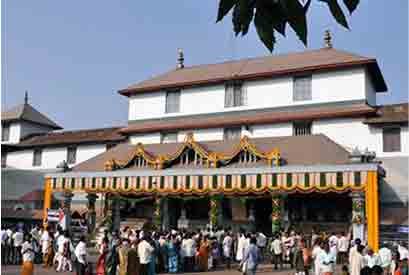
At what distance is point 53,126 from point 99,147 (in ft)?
26.3

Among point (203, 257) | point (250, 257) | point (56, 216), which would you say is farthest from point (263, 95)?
point (250, 257)

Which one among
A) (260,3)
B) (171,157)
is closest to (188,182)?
(171,157)

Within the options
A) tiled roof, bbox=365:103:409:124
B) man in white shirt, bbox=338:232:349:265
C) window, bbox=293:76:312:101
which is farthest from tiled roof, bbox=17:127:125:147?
man in white shirt, bbox=338:232:349:265

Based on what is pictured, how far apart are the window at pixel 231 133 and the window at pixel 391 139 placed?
7.54m

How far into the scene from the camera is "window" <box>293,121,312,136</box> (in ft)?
83.3

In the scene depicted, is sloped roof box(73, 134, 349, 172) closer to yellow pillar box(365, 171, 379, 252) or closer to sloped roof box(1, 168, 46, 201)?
yellow pillar box(365, 171, 379, 252)

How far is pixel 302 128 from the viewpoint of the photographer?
25.6 meters

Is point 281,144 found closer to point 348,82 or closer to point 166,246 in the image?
point 348,82

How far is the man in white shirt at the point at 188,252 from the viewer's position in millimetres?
17094

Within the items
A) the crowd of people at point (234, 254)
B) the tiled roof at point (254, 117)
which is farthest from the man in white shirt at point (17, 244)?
the tiled roof at point (254, 117)

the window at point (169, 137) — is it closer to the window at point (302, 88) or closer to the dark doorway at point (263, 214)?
the dark doorway at point (263, 214)

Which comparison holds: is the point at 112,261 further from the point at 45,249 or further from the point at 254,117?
the point at 254,117

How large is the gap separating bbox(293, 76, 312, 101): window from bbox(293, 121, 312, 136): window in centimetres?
139

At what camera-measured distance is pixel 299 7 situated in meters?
2.41
